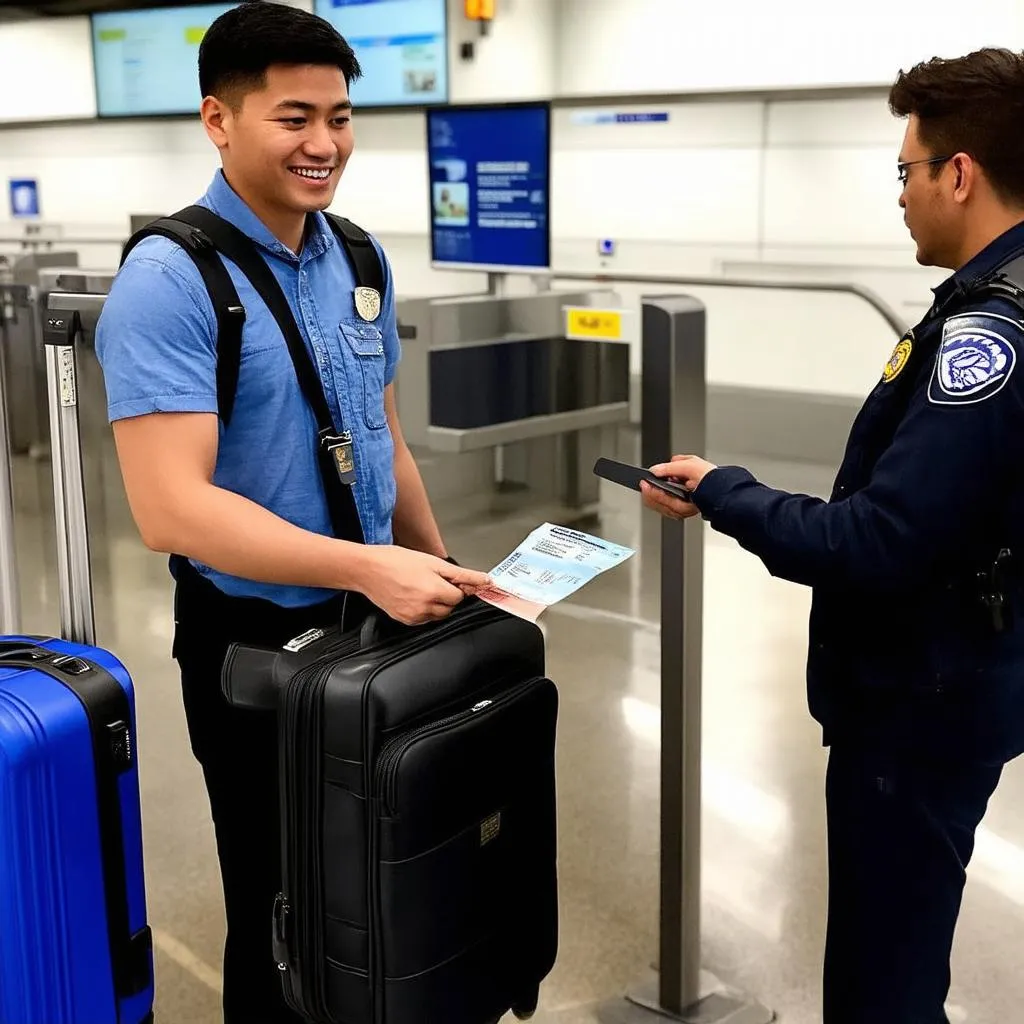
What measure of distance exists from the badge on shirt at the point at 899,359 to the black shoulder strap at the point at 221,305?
717 mm

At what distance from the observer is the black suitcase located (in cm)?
137

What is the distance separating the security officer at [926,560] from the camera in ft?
4.14

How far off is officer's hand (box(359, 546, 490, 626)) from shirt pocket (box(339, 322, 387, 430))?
224 mm

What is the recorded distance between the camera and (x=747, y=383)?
749 cm

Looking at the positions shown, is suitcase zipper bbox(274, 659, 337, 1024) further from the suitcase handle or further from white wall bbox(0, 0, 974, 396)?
white wall bbox(0, 0, 974, 396)

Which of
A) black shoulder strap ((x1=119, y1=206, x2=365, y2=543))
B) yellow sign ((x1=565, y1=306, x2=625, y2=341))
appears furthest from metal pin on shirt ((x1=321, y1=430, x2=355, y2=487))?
yellow sign ((x1=565, y1=306, x2=625, y2=341))

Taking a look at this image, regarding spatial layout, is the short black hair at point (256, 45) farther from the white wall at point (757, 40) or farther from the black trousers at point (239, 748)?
the white wall at point (757, 40)

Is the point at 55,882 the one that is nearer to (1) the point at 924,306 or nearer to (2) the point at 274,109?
(2) the point at 274,109

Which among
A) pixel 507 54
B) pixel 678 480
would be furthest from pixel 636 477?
pixel 507 54

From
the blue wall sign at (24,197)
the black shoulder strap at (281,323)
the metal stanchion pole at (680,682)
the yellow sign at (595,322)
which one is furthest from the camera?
the blue wall sign at (24,197)

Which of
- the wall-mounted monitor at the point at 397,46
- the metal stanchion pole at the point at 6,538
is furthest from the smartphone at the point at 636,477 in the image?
the wall-mounted monitor at the point at 397,46

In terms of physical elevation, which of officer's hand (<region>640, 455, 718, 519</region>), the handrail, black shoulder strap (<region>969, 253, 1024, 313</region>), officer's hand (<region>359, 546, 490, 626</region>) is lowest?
officer's hand (<region>359, 546, 490, 626</region>)

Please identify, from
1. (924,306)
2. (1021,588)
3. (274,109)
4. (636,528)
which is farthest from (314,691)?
(924,306)

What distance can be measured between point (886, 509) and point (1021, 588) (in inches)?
7.9
